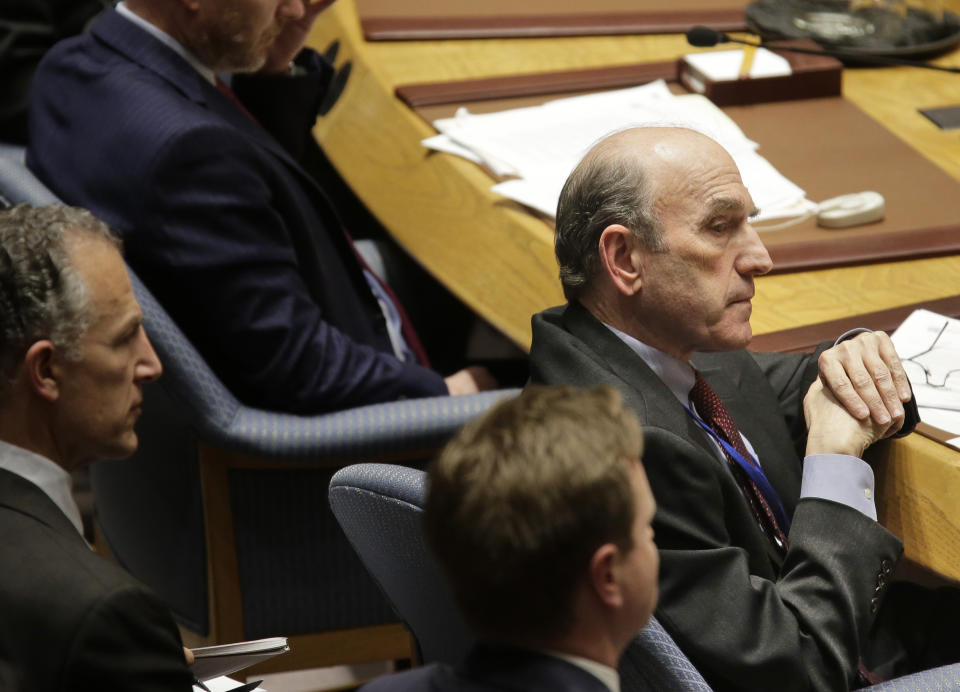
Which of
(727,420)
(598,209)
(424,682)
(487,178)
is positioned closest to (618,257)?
(598,209)

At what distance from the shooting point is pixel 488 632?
0.94 m

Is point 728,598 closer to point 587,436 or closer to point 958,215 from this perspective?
point 587,436

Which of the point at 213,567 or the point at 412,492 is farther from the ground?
the point at 412,492

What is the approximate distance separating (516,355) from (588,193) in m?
1.47

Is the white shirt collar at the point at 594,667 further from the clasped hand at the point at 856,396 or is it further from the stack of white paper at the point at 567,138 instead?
the stack of white paper at the point at 567,138

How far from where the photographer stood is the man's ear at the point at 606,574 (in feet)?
3.04

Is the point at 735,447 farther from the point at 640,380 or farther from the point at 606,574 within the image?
the point at 606,574

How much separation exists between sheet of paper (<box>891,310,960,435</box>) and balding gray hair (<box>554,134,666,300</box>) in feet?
1.24

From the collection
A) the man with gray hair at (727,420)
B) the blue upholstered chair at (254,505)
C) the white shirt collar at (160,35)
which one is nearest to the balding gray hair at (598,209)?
the man with gray hair at (727,420)

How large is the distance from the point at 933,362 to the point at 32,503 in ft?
3.52

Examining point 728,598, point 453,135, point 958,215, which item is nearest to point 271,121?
point 453,135

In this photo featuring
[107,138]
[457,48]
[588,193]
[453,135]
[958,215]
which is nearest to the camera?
[588,193]

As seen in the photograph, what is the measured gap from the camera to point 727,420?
1.54 metres

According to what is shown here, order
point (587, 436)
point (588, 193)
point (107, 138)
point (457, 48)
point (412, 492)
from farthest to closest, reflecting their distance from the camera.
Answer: point (457, 48) → point (107, 138) → point (588, 193) → point (412, 492) → point (587, 436)
